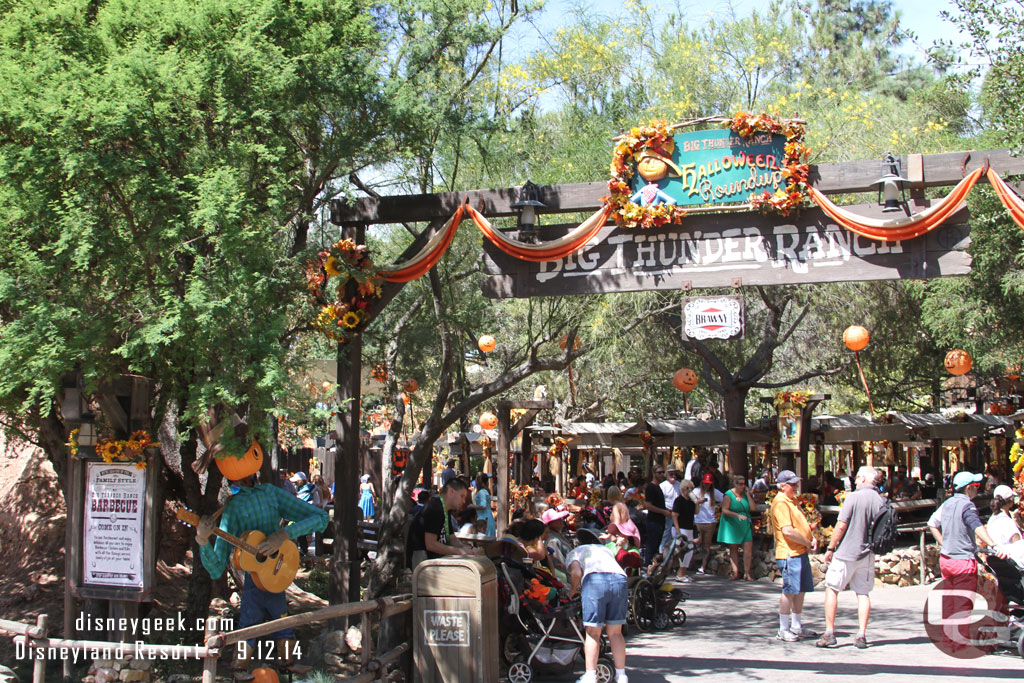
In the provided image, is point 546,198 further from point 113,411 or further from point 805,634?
point 805,634

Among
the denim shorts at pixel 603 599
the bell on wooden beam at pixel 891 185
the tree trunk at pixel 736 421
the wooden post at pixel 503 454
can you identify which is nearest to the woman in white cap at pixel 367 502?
the wooden post at pixel 503 454

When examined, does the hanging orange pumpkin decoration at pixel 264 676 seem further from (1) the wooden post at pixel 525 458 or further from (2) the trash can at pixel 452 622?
(1) the wooden post at pixel 525 458

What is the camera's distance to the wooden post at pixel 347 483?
9.81 metres

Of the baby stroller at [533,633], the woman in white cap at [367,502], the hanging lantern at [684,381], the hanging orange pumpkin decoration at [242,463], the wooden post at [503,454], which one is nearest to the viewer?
the hanging orange pumpkin decoration at [242,463]

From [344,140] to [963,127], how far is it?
2004cm

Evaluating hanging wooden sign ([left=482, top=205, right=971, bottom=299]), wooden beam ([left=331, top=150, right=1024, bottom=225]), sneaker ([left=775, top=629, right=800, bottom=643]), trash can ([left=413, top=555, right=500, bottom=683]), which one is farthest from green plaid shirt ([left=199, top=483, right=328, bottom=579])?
sneaker ([left=775, top=629, right=800, bottom=643])

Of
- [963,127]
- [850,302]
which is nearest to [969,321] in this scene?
[850,302]

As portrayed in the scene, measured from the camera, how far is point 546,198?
9875 millimetres

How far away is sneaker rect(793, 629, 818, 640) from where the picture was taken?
10045mm

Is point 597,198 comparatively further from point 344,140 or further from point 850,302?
point 850,302

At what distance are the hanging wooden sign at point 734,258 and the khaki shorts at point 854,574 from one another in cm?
273

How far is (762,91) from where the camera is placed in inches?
788

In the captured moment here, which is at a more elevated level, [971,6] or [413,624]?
[971,6]

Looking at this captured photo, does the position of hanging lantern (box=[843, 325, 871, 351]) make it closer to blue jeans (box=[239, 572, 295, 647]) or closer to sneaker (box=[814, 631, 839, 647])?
sneaker (box=[814, 631, 839, 647])
